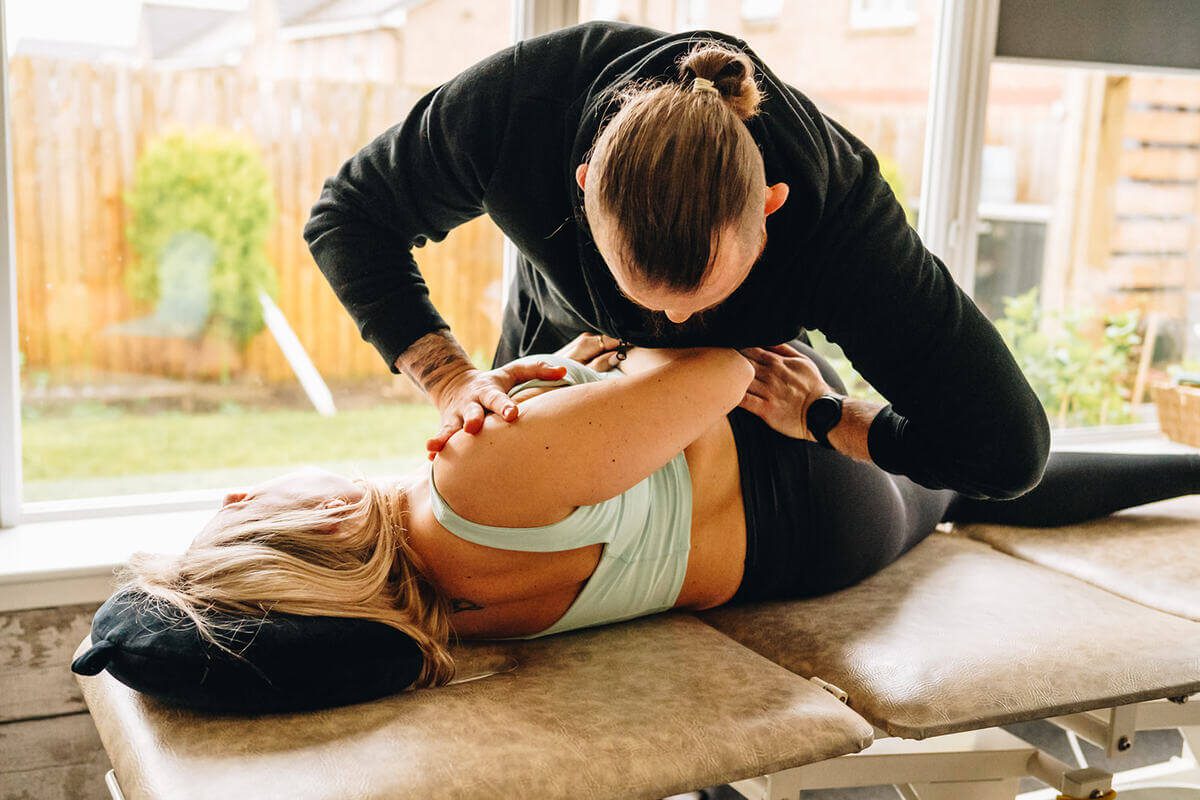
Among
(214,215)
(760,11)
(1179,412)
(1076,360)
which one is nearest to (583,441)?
(214,215)

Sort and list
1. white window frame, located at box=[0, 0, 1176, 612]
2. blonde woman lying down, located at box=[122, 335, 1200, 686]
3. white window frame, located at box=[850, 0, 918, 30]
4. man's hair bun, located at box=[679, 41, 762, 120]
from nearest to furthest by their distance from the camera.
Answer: man's hair bun, located at box=[679, 41, 762, 120] < blonde woman lying down, located at box=[122, 335, 1200, 686] < white window frame, located at box=[0, 0, 1176, 612] < white window frame, located at box=[850, 0, 918, 30]

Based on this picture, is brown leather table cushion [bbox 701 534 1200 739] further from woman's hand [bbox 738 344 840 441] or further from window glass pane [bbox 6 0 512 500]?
window glass pane [bbox 6 0 512 500]

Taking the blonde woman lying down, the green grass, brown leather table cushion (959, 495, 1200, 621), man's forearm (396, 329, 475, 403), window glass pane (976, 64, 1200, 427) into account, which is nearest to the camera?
the blonde woman lying down

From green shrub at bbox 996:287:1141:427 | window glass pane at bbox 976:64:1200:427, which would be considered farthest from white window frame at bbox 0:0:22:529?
green shrub at bbox 996:287:1141:427

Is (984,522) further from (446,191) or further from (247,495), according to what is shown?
(247,495)

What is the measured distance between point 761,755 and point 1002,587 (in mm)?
659

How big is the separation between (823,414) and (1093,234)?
190 centimetres

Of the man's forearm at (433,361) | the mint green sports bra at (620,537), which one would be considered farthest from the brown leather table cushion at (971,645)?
the man's forearm at (433,361)

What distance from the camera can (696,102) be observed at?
1.08 m

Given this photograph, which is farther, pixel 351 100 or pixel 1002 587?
pixel 351 100

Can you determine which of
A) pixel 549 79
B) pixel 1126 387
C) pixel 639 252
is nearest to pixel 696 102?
pixel 639 252

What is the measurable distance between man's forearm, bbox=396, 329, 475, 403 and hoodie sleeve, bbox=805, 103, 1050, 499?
514 mm

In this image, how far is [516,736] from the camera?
1.14 metres

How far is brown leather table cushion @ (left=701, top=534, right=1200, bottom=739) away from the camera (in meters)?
1.30
